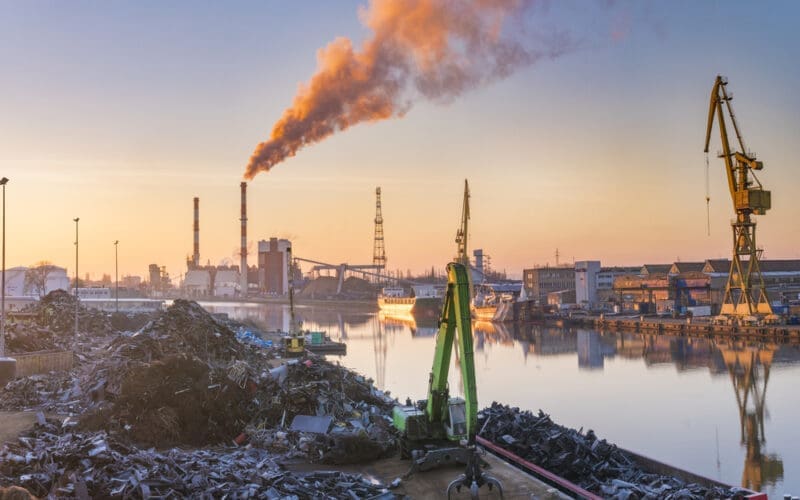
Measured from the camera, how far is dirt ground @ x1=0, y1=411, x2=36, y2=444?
10.9 metres

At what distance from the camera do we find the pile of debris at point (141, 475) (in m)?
7.94

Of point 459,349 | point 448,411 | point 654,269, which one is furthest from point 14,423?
point 654,269

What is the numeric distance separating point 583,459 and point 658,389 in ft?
48.8

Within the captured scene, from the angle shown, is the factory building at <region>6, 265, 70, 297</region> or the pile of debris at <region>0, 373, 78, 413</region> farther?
the factory building at <region>6, 265, 70, 297</region>

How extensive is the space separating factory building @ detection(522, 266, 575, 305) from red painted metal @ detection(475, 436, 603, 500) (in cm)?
7469

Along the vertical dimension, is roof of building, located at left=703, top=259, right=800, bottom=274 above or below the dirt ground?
above

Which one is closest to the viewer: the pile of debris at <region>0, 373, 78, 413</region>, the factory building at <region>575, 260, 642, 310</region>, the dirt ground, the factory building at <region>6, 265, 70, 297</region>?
the dirt ground

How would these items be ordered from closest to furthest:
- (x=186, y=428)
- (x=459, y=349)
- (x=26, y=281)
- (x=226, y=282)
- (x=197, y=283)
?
(x=459, y=349) → (x=186, y=428) → (x=26, y=281) → (x=197, y=283) → (x=226, y=282)

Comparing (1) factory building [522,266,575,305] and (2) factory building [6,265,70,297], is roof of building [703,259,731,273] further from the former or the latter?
(2) factory building [6,265,70,297]

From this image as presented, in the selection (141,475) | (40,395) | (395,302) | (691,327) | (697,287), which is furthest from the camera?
(395,302)

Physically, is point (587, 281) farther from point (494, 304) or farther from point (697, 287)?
point (697, 287)

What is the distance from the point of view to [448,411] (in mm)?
10477

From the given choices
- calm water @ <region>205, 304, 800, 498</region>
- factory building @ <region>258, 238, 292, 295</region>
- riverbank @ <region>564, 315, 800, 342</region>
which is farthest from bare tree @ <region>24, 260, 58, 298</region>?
factory building @ <region>258, 238, 292, 295</region>

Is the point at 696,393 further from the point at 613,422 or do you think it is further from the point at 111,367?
the point at 111,367
